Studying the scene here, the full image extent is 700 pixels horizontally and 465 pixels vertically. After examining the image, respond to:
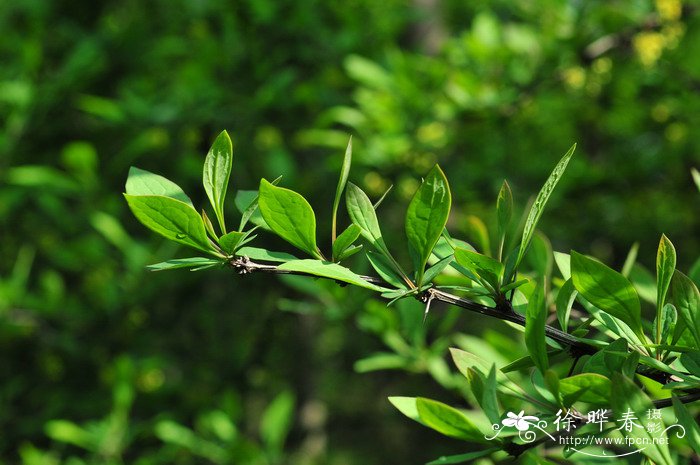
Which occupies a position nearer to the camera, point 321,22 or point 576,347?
point 576,347

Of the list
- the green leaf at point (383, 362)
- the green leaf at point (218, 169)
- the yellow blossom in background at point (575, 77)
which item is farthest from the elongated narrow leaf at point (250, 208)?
the yellow blossom in background at point (575, 77)

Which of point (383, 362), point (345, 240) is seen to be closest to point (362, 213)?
point (345, 240)

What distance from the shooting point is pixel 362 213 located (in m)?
0.39

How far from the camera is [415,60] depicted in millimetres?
1353

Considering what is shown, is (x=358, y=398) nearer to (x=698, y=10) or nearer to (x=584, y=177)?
(x=584, y=177)

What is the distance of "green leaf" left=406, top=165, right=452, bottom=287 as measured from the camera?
14.3 inches

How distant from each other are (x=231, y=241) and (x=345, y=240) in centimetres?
6

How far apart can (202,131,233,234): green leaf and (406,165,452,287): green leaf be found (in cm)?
10

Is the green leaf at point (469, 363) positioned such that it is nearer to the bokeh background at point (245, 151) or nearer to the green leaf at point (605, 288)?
the green leaf at point (605, 288)

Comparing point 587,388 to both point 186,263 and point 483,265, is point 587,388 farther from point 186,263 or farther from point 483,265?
point 186,263

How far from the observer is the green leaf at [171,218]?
35 centimetres

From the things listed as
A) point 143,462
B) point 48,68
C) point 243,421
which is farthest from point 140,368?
point 48,68

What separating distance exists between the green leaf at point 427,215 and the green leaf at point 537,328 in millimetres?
59

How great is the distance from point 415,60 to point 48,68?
0.76 m
